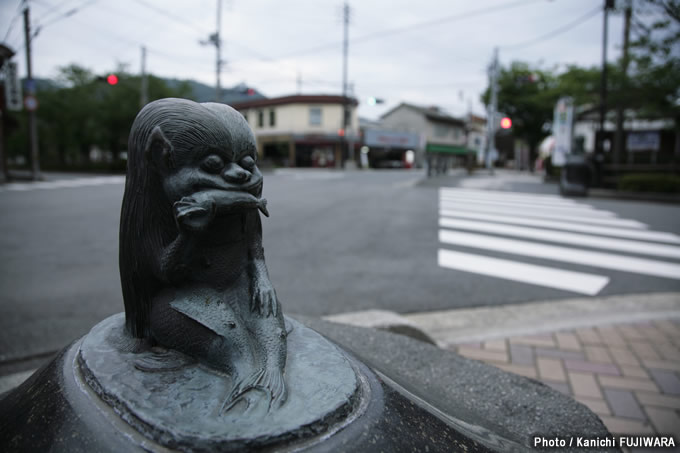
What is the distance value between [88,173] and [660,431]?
87.3 ft

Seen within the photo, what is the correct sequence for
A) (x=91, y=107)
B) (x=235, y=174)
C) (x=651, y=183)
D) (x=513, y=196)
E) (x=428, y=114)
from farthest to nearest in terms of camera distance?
(x=428, y=114)
(x=91, y=107)
(x=513, y=196)
(x=651, y=183)
(x=235, y=174)

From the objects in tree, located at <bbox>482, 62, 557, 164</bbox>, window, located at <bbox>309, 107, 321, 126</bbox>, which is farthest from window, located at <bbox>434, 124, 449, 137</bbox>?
window, located at <bbox>309, 107, 321, 126</bbox>

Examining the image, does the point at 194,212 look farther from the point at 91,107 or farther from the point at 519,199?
the point at 91,107

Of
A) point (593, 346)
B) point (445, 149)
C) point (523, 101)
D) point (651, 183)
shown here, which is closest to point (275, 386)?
point (593, 346)

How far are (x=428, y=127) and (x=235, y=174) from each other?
4119cm

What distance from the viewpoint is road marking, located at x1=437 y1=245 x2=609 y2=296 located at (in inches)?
171

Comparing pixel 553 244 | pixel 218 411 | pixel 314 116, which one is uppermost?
pixel 314 116

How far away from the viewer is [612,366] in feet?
8.66

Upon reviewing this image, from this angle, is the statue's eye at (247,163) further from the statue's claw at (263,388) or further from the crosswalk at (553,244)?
the crosswalk at (553,244)

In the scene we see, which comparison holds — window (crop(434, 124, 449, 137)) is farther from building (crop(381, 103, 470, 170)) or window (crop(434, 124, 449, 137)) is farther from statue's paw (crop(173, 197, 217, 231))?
statue's paw (crop(173, 197, 217, 231))

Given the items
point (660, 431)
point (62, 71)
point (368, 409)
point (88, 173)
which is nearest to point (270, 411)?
point (368, 409)

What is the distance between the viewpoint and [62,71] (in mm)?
25844

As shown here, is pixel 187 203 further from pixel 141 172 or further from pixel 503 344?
pixel 503 344

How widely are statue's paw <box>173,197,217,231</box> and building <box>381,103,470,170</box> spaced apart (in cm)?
3844
